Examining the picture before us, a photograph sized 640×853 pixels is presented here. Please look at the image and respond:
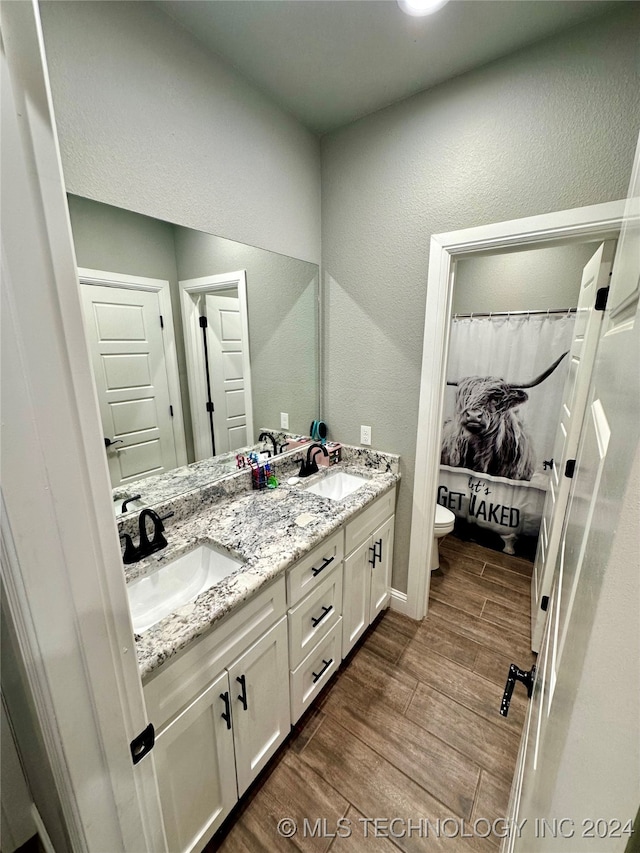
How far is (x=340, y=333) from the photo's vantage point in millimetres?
1998

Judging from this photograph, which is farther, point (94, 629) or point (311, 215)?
point (311, 215)

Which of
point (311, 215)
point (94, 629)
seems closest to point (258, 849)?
point (94, 629)

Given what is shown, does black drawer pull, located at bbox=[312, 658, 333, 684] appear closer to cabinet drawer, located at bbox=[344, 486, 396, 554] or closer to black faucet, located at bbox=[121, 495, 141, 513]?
cabinet drawer, located at bbox=[344, 486, 396, 554]

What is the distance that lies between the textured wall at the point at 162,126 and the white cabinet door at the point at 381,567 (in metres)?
1.61

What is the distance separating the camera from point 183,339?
55.9 inches

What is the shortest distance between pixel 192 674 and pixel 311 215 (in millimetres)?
2114

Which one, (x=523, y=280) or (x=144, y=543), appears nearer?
(x=144, y=543)

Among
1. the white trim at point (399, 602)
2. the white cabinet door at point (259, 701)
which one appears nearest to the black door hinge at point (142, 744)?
the white cabinet door at point (259, 701)

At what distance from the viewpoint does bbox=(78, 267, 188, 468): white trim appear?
3.77 feet

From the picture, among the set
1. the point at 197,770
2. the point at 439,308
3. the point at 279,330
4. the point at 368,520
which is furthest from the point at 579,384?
the point at 197,770

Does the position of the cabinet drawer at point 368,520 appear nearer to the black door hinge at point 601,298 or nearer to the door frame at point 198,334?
the door frame at point 198,334

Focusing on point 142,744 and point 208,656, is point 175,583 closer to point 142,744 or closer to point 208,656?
point 208,656

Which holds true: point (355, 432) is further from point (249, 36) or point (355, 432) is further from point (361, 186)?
point (249, 36)

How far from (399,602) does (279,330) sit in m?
1.79
